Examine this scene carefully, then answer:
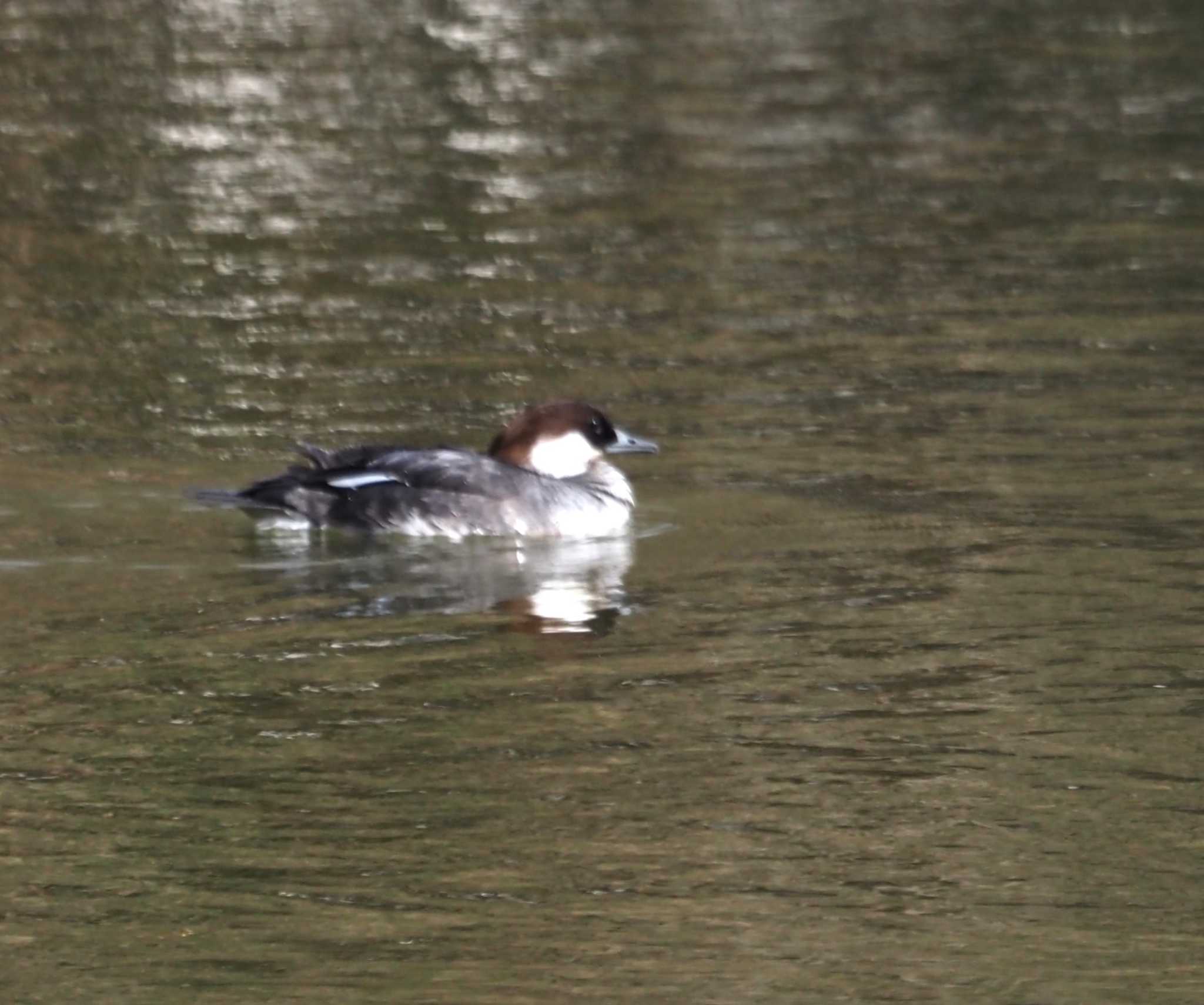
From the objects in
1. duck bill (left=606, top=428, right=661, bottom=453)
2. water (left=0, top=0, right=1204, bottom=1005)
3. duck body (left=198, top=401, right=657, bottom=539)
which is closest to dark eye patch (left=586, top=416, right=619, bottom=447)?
duck bill (left=606, top=428, right=661, bottom=453)

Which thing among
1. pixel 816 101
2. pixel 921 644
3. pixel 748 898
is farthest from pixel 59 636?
pixel 816 101

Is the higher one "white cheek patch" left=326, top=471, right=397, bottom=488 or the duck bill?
the duck bill

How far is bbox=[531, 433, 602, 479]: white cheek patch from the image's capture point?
15.0 metres

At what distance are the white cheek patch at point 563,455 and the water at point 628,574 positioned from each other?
1.48 ft

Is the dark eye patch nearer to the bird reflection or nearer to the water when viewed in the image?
the water

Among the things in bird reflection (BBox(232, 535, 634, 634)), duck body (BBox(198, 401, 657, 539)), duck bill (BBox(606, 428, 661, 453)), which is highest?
duck bill (BBox(606, 428, 661, 453))

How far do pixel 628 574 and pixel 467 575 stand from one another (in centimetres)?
82

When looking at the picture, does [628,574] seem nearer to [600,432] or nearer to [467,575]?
[467,575]

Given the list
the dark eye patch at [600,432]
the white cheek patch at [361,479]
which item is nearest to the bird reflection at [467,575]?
the white cheek patch at [361,479]

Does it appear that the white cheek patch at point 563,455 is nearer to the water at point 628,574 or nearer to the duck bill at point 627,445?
the duck bill at point 627,445

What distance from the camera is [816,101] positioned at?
30281mm

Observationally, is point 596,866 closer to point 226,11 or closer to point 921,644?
point 921,644

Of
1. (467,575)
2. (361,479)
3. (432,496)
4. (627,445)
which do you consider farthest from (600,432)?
(467,575)

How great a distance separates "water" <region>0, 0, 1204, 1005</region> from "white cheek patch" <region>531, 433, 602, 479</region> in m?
0.45
